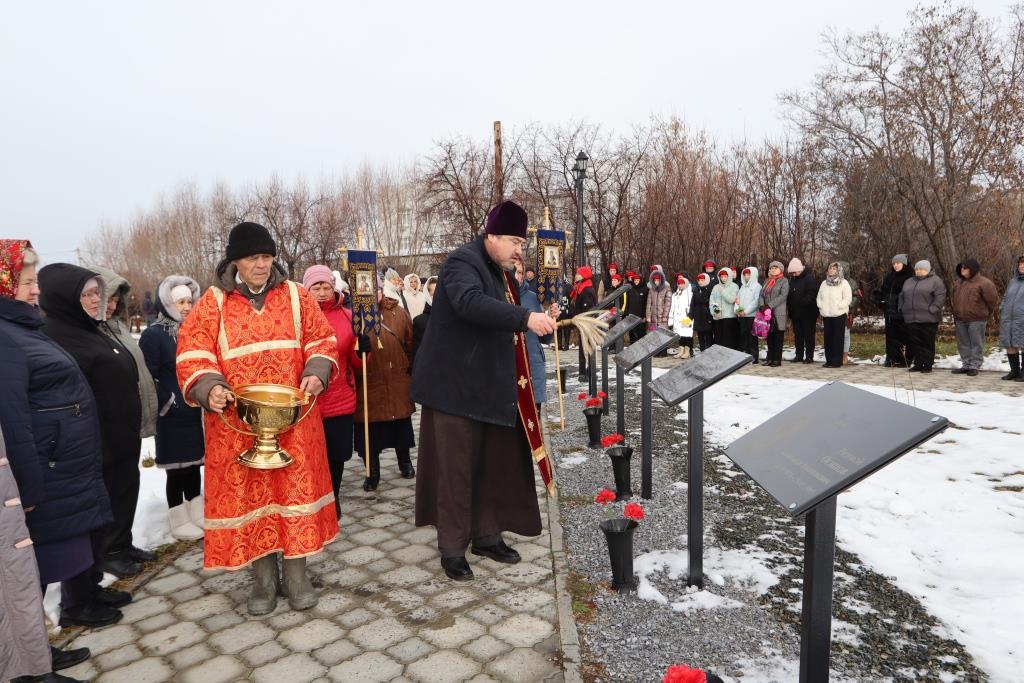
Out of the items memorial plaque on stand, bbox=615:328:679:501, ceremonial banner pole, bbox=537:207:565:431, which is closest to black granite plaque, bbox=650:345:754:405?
memorial plaque on stand, bbox=615:328:679:501

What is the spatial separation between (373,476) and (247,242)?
297 cm

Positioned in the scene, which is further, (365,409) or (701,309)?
(701,309)

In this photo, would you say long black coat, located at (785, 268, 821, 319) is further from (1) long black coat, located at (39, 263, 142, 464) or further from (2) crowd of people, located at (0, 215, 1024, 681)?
(1) long black coat, located at (39, 263, 142, 464)

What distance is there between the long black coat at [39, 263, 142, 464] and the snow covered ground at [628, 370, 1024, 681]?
334 centimetres

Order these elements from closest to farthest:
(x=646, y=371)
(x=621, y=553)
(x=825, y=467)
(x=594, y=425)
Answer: (x=825, y=467) < (x=621, y=553) < (x=646, y=371) < (x=594, y=425)

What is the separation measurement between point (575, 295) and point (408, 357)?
797 cm

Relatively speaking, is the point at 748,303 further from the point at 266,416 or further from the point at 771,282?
the point at 266,416

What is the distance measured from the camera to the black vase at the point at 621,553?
3.42 metres

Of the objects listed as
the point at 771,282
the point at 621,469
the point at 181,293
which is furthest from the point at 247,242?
the point at 771,282

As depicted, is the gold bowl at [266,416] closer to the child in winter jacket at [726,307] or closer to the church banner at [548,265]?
the church banner at [548,265]

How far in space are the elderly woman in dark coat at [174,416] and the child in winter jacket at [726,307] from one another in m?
10.6

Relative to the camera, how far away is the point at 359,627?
3.22 metres

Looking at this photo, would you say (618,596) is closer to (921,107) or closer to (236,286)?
(236,286)

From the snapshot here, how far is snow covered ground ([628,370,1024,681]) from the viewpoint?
122 inches
